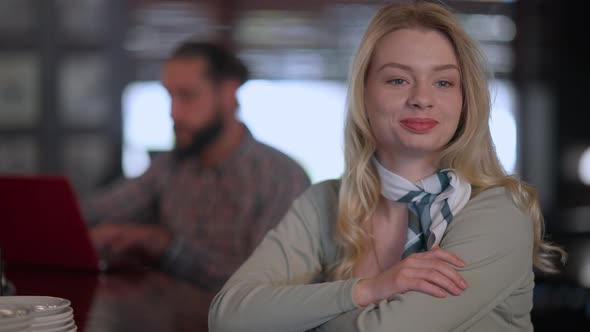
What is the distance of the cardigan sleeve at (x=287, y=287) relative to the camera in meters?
1.38

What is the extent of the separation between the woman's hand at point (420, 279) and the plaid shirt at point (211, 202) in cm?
229

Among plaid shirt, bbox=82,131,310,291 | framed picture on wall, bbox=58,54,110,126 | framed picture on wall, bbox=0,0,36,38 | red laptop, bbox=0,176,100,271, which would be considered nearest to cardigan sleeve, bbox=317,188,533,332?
red laptop, bbox=0,176,100,271

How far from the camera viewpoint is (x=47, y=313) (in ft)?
3.92

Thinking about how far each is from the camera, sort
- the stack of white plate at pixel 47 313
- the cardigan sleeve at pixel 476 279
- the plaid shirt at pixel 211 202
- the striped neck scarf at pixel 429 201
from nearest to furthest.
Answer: the stack of white plate at pixel 47 313
the cardigan sleeve at pixel 476 279
the striped neck scarf at pixel 429 201
the plaid shirt at pixel 211 202

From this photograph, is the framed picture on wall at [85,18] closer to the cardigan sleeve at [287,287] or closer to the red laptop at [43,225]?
the red laptop at [43,225]

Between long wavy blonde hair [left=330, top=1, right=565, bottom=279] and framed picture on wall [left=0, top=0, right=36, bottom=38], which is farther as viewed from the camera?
framed picture on wall [left=0, top=0, right=36, bottom=38]

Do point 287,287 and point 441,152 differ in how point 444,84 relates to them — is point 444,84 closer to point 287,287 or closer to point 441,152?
point 441,152

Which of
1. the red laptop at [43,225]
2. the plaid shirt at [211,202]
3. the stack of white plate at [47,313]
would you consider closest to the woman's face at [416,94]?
the stack of white plate at [47,313]

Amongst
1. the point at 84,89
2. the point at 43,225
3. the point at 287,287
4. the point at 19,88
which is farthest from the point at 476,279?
the point at 19,88

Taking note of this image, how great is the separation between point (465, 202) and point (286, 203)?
7.28ft

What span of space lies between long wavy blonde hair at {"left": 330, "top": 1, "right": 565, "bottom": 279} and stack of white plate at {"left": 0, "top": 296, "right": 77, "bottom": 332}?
0.59 meters

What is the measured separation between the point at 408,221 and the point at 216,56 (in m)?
2.34

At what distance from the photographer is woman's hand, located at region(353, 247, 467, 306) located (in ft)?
4.34

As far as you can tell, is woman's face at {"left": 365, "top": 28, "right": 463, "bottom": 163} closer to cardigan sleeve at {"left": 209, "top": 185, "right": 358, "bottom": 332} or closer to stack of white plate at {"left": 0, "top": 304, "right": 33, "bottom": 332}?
cardigan sleeve at {"left": 209, "top": 185, "right": 358, "bottom": 332}
